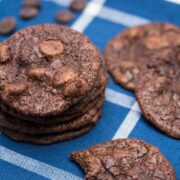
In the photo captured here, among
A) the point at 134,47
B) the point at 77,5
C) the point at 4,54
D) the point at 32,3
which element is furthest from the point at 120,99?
the point at 32,3

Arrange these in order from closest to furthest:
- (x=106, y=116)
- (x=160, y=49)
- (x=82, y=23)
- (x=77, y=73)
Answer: (x=77, y=73) → (x=106, y=116) → (x=160, y=49) → (x=82, y=23)

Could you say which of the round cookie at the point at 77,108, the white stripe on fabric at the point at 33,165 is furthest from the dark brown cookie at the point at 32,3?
the white stripe on fabric at the point at 33,165

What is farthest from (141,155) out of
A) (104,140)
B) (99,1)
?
(99,1)

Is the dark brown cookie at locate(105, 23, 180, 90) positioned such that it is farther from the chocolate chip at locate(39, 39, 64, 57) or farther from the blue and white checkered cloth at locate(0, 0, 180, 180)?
the chocolate chip at locate(39, 39, 64, 57)

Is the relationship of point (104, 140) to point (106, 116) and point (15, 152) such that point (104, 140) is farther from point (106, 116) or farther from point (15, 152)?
point (15, 152)

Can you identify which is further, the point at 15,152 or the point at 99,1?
the point at 99,1

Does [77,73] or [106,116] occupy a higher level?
[77,73]

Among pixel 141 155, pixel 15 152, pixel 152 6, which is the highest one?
pixel 152 6
